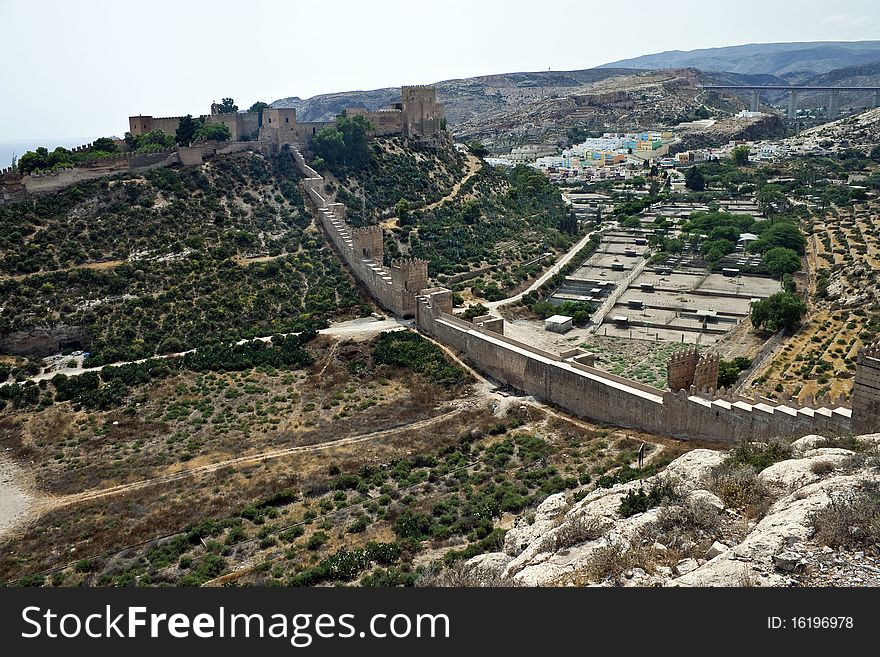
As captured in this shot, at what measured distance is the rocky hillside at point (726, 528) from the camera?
9516mm

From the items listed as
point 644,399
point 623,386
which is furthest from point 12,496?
point 644,399

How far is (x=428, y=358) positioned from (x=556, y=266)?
24219mm

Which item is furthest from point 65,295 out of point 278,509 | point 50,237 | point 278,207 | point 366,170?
point 366,170

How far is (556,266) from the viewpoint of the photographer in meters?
53.3

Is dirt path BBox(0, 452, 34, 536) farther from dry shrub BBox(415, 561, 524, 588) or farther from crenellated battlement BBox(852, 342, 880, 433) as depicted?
crenellated battlement BBox(852, 342, 880, 433)

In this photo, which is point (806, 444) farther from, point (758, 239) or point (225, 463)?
point (758, 239)

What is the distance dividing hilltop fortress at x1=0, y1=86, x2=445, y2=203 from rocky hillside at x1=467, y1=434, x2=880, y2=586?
119ft

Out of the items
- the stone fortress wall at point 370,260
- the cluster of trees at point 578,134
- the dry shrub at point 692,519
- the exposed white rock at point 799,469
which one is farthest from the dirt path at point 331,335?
the cluster of trees at point 578,134

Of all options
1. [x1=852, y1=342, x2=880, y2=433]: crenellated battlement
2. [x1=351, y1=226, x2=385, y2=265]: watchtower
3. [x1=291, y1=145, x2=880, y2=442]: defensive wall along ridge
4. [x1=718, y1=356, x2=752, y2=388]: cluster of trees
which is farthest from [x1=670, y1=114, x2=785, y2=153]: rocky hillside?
[x1=852, y1=342, x2=880, y2=433]: crenellated battlement

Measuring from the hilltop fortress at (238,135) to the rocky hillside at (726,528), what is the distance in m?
36.2

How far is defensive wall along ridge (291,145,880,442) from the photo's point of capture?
696 inches

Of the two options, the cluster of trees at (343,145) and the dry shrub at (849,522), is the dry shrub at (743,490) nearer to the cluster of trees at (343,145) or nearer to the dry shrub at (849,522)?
the dry shrub at (849,522)

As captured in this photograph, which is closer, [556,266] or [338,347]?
[338,347]

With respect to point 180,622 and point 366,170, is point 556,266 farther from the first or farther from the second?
point 180,622
